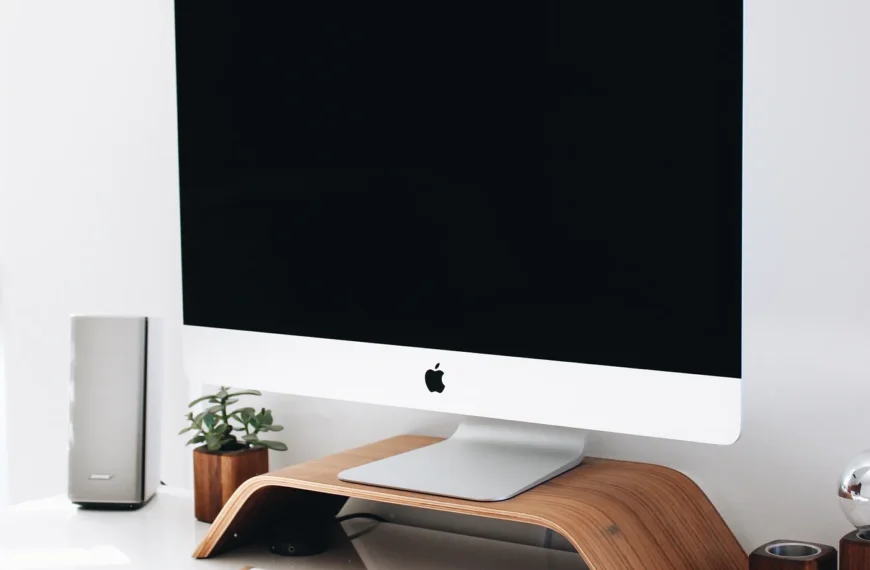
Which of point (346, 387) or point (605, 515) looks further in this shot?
point (346, 387)

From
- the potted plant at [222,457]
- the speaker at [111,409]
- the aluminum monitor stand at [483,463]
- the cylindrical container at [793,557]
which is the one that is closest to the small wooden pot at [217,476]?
the potted plant at [222,457]

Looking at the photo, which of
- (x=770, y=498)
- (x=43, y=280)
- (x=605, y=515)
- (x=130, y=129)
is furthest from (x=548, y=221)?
(x=43, y=280)

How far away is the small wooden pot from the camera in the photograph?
1.44m

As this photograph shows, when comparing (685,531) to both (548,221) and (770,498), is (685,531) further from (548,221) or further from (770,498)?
(548,221)

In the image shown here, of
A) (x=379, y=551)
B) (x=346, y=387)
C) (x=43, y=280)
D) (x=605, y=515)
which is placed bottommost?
(x=379, y=551)

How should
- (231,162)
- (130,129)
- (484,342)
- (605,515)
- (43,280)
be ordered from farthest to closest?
(43,280), (130,129), (231,162), (484,342), (605,515)

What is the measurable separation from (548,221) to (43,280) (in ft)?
4.02

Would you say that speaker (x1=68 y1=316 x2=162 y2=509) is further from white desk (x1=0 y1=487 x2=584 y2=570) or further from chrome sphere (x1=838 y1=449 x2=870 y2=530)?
chrome sphere (x1=838 y1=449 x2=870 y2=530)

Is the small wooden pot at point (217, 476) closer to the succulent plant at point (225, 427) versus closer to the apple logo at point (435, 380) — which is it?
the succulent plant at point (225, 427)

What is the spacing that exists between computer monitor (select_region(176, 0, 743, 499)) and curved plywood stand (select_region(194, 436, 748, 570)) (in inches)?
1.2

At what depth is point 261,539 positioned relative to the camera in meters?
1.34

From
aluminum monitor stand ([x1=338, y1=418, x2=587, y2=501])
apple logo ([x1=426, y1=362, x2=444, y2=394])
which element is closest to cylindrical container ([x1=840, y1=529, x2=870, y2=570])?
aluminum monitor stand ([x1=338, y1=418, x2=587, y2=501])

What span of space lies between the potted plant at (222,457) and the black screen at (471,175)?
0.58ft

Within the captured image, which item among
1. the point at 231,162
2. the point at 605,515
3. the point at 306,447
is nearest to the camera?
the point at 605,515
